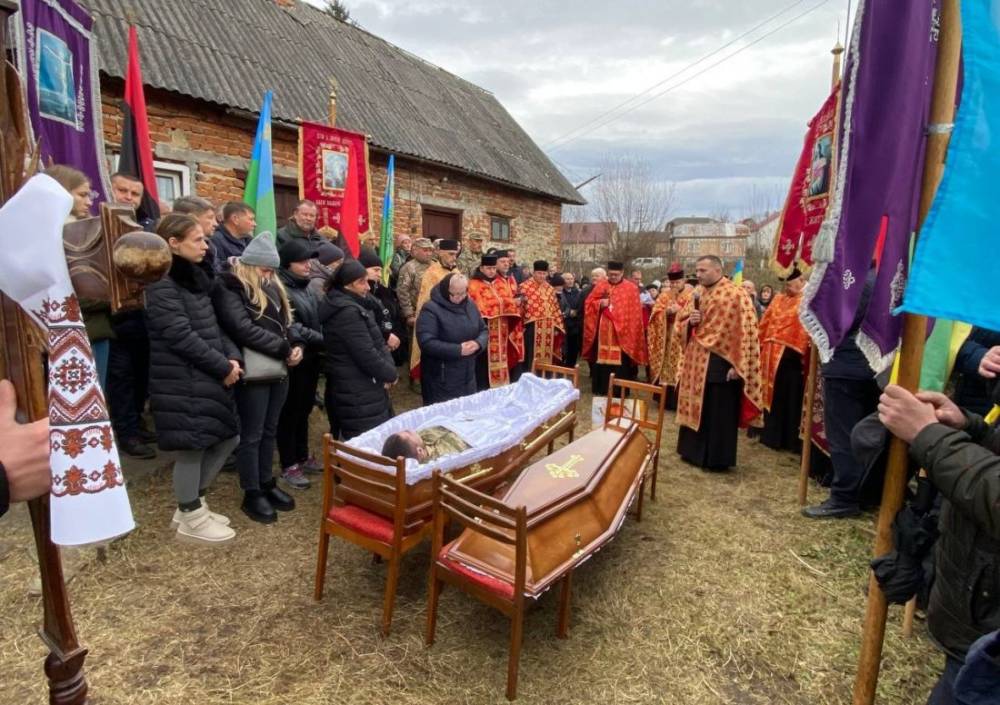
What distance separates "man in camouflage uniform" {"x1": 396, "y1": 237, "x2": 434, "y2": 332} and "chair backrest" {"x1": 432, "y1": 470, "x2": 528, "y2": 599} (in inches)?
188

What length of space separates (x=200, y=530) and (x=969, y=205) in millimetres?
4272

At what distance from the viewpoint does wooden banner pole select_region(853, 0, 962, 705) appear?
163 centimetres

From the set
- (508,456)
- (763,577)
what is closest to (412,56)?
(508,456)

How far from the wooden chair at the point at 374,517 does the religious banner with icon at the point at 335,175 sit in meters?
3.97

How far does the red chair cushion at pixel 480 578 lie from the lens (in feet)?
8.49

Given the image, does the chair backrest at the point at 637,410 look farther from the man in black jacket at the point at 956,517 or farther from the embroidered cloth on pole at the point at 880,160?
the man in black jacket at the point at 956,517

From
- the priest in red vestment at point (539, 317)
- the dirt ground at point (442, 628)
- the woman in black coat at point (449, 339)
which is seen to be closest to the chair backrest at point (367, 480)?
the dirt ground at point (442, 628)

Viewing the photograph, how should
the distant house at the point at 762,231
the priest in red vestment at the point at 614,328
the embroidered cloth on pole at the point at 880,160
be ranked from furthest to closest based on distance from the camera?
the distant house at the point at 762,231, the priest in red vestment at the point at 614,328, the embroidered cloth on pole at the point at 880,160

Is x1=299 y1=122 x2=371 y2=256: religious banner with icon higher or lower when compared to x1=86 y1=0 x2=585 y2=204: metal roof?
lower

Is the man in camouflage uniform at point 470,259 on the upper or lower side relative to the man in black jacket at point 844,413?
upper

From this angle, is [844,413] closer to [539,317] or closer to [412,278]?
[539,317]

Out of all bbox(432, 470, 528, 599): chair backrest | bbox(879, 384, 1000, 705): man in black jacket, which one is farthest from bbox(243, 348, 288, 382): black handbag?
bbox(879, 384, 1000, 705): man in black jacket

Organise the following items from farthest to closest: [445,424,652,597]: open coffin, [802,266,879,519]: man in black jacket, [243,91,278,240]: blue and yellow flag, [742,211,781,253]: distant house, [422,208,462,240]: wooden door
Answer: [742,211,781,253]: distant house, [422,208,462,240]: wooden door, [243,91,278,240]: blue and yellow flag, [802,266,879,519]: man in black jacket, [445,424,652,597]: open coffin

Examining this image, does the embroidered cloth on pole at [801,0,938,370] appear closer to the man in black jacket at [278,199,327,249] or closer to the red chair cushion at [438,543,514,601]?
the red chair cushion at [438,543,514,601]
